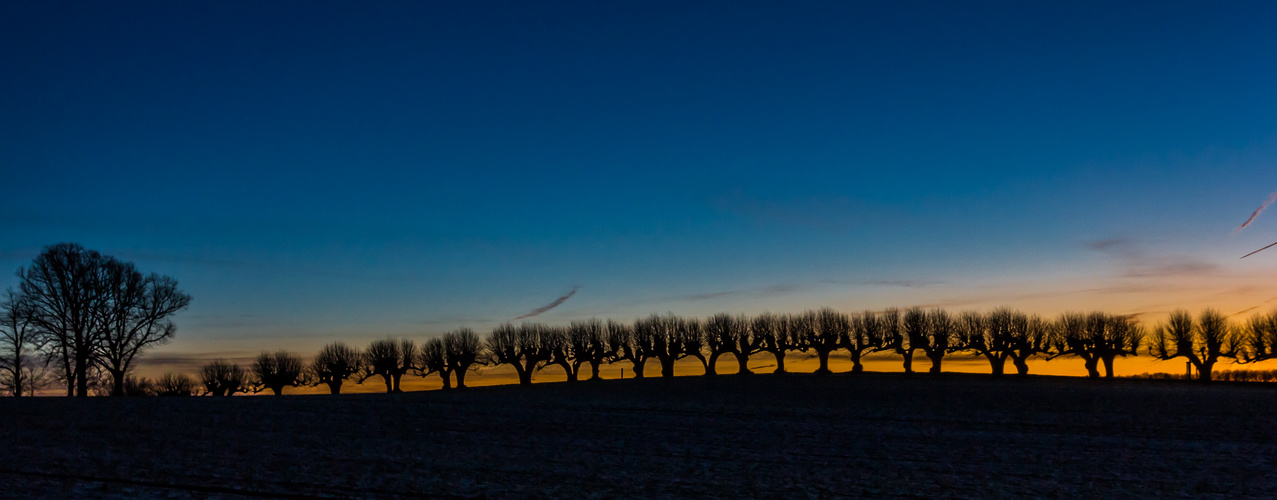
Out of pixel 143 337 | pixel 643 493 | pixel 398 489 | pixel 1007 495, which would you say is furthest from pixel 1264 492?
pixel 143 337

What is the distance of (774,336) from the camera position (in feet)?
340

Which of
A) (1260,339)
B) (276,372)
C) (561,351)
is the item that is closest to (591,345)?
(561,351)

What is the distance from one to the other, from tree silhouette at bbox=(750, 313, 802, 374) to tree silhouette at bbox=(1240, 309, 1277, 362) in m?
50.0

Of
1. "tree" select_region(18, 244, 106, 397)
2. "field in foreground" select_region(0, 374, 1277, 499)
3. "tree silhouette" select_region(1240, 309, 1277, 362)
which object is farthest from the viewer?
"tree silhouette" select_region(1240, 309, 1277, 362)

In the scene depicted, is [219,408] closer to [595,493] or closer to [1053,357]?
[595,493]

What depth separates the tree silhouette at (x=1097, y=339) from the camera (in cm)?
9275

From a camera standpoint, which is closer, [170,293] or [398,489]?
[398,489]

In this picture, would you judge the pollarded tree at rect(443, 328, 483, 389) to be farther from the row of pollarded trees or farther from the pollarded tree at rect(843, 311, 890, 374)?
the pollarded tree at rect(843, 311, 890, 374)

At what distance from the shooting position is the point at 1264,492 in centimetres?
1730

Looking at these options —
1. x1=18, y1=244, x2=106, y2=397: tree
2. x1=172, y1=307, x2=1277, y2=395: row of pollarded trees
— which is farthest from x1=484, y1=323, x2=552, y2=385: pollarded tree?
x1=18, y1=244, x2=106, y2=397: tree

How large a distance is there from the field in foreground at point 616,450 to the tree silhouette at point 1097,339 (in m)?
56.9

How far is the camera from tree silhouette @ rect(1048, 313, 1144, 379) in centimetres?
9275

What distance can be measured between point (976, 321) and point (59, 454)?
329ft

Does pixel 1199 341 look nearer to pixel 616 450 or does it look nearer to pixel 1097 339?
pixel 1097 339
